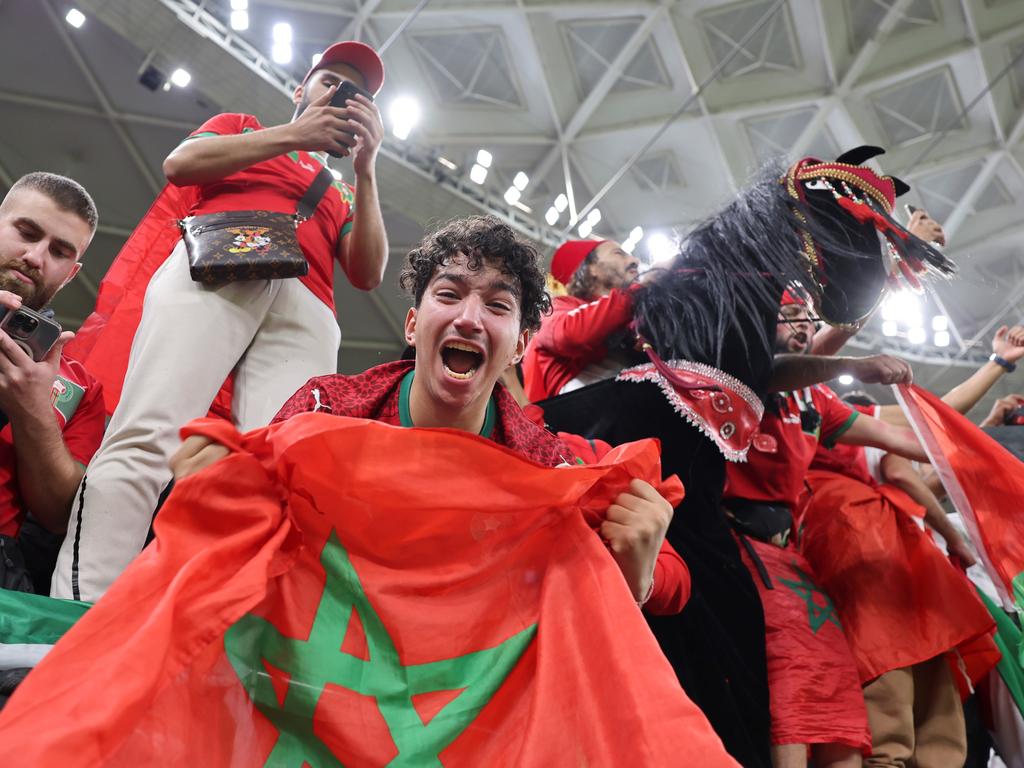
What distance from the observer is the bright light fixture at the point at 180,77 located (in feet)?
26.7

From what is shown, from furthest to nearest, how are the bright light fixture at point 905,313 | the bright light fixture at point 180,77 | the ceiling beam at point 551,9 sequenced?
the bright light fixture at point 905,313 < the ceiling beam at point 551,9 < the bright light fixture at point 180,77

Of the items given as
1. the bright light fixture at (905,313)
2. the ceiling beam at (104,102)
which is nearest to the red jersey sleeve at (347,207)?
the ceiling beam at (104,102)

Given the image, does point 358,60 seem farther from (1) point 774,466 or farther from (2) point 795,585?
(2) point 795,585

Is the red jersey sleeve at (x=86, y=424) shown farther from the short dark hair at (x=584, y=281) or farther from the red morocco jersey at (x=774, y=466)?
the short dark hair at (x=584, y=281)

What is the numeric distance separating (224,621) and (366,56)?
5.89 feet

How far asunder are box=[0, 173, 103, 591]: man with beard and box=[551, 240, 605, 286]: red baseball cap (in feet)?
5.90

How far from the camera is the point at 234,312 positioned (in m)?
2.12

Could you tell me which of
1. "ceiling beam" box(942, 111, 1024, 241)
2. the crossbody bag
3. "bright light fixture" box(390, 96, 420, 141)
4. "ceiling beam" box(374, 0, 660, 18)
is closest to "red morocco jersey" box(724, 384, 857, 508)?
the crossbody bag

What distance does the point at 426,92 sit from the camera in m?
10.8

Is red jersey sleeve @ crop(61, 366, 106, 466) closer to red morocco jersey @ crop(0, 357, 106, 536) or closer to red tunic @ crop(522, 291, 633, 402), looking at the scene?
red morocco jersey @ crop(0, 357, 106, 536)

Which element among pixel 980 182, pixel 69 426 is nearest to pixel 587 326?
pixel 69 426

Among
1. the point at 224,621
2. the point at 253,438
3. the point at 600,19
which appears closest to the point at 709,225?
the point at 253,438

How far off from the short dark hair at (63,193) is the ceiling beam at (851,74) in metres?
9.79

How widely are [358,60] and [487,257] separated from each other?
92 cm
